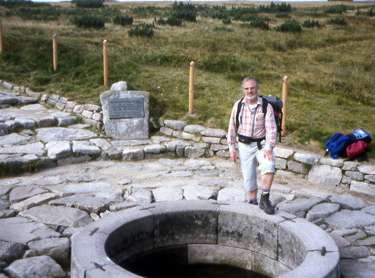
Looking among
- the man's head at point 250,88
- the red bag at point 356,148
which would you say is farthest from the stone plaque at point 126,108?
the man's head at point 250,88

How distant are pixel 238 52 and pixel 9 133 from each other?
850 cm

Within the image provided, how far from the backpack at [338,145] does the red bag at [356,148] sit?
10cm

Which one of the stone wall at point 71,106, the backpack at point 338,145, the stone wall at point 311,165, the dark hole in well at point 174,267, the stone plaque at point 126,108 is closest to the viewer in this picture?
the dark hole in well at point 174,267

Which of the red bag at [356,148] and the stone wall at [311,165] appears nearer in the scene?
the stone wall at [311,165]

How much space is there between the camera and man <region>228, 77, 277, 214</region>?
4.95 metres

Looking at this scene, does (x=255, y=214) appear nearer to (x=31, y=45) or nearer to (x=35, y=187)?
(x=35, y=187)

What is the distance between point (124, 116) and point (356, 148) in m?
4.91

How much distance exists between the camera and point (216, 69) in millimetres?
12898

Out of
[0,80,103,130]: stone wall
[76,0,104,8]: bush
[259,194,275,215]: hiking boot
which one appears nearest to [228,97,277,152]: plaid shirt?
[259,194,275,215]: hiking boot

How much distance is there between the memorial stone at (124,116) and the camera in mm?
9703

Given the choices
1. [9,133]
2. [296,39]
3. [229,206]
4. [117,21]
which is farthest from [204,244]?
[117,21]

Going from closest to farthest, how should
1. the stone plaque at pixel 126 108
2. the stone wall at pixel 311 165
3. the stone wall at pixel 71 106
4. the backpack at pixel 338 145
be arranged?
1. the stone wall at pixel 311 165
2. the backpack at pixel 338 145
3. the stone plaque at pixel 126 108
4. the stone wall at pixel 71 106

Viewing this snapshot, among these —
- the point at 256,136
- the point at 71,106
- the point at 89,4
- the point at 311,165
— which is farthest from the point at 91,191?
the point at 89,4

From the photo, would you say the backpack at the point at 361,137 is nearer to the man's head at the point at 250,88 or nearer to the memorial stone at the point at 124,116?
the man's head at the point at 250,88
